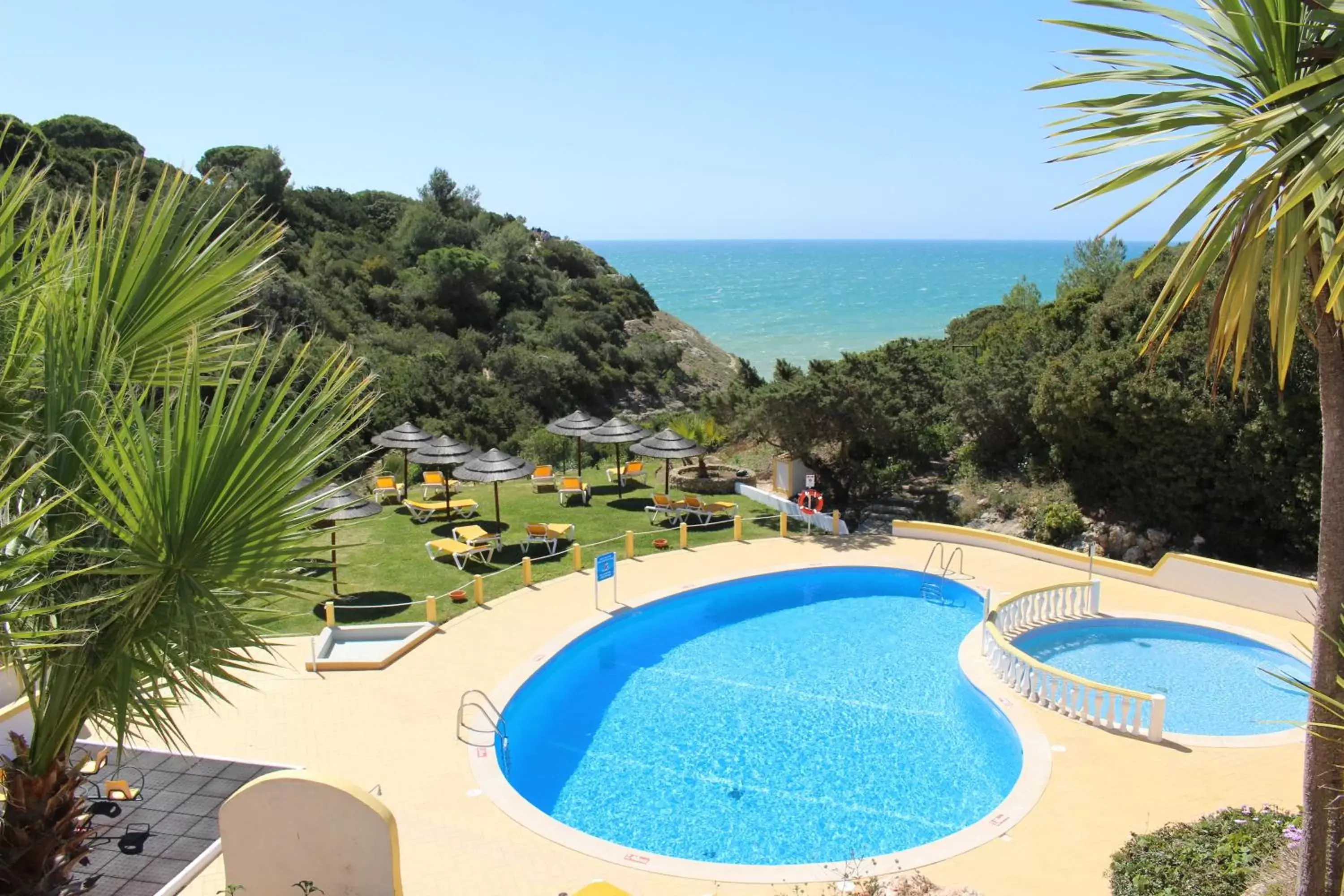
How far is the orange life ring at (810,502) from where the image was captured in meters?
20.9

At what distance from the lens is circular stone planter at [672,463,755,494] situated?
23.7 meters

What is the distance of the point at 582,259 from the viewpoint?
62906 millimetres

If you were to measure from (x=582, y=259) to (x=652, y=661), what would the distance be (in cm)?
5141

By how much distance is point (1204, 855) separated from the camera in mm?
7605

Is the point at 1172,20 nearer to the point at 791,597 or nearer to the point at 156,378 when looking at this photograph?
the point at 156,378

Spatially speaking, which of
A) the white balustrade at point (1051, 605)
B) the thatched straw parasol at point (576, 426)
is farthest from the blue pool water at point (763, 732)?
the thatched straw parasol at point (576, 426)

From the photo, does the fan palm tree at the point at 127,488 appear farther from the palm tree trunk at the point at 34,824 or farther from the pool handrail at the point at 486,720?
the pool handrail at the point at 486,720

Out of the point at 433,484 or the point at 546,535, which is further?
the point at 433,484

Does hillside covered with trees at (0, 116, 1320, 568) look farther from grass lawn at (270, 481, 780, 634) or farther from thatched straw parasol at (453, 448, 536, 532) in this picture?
thatched straw parasol at (453, 448, 536, 532)

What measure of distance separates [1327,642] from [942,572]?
12.4 meters

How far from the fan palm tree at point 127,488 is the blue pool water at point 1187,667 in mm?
12095

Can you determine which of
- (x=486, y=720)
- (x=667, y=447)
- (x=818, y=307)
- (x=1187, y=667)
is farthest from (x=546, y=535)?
(x=818, y=307)

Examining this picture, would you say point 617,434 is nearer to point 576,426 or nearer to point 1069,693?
point 576,426

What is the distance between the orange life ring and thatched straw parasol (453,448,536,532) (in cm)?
636
